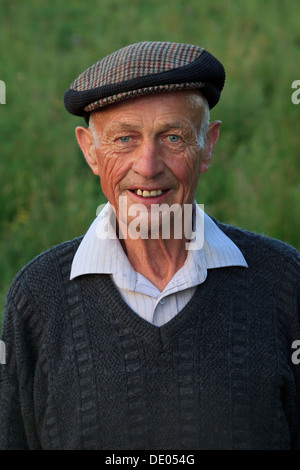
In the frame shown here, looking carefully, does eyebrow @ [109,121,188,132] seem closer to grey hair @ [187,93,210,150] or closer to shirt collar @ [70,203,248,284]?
grey hair @ [187,93,210,150]

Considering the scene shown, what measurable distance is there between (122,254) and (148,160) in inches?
12.4

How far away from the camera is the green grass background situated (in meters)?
4.34

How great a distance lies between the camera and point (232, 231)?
213 centimetres

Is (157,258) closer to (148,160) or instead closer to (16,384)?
(148,160)

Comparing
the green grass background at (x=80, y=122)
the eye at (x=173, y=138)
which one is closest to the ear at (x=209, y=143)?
the eye at (x=173, y=138)

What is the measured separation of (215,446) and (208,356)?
234 millimetres

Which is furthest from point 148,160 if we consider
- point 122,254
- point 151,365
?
point 151,365

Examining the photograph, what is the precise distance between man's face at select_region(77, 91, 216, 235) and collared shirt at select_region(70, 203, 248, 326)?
12 cm

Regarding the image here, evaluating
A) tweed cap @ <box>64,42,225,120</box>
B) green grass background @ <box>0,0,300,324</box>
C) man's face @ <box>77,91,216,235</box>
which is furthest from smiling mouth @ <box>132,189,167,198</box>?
green grass background @ <box>0,0,300,324</box>

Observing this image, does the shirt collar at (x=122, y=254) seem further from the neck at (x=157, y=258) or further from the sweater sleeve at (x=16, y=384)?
the sweater sleeve at (x=16, y=384)

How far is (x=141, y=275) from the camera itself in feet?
6.58

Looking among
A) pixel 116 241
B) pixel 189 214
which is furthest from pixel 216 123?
pixel 116 241

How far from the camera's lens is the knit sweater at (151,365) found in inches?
74.2

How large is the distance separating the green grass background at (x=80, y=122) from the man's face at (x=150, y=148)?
1763mm
